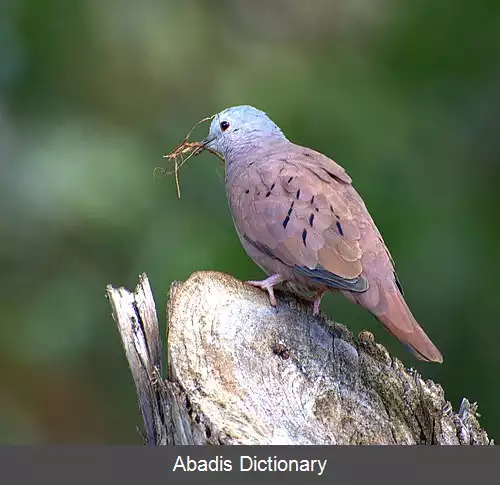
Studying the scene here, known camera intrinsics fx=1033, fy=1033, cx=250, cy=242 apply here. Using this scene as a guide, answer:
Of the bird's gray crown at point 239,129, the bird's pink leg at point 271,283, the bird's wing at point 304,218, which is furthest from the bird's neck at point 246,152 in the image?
the bird's pink leg at point 271,283

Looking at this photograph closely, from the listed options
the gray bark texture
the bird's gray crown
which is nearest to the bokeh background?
the bird's gray crown

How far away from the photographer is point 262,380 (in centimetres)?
338

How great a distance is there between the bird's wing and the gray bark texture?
11.1 inches

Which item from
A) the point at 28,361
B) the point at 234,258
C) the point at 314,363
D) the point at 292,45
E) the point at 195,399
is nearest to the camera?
the point at 195,399

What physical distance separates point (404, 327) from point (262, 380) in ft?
2.33

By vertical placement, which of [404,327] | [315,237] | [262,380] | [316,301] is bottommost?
[262,380]

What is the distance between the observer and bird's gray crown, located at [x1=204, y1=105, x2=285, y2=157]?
5.10 m

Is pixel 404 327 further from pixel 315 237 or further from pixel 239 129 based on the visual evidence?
pixel 239 129

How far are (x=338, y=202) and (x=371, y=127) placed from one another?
7.68 feet

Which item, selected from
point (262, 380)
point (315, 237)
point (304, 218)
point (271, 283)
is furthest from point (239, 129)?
point (262, 380)

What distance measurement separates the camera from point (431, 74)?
669 cm

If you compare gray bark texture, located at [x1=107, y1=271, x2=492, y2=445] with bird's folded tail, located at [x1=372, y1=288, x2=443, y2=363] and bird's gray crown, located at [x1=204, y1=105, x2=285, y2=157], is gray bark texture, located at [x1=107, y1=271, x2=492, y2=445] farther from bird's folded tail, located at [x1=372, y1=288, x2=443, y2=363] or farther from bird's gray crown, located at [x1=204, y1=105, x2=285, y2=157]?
bird's gray crown, located at [x1=204, y1=105, x2=285, y2=157]

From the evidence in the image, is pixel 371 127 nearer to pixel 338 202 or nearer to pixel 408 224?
pixel 408 224

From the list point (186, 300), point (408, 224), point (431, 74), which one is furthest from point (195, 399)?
point (431, 74)
